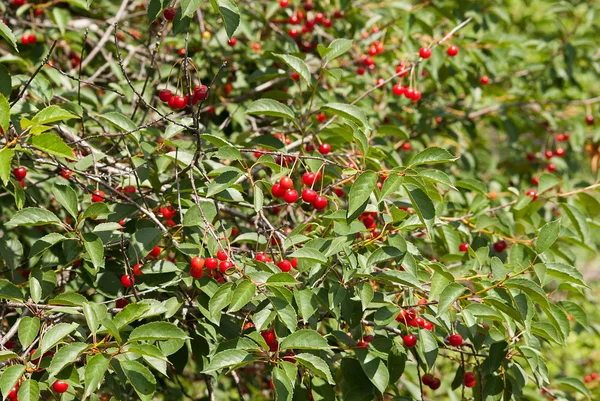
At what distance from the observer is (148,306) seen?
6.06ft

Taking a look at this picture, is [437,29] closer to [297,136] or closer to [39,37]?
[297,136]

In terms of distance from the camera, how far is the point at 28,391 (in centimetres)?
169

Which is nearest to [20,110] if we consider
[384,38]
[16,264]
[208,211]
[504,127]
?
[16,264]

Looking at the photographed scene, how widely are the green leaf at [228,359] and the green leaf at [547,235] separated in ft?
3.66

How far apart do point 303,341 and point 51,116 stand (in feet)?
3.54

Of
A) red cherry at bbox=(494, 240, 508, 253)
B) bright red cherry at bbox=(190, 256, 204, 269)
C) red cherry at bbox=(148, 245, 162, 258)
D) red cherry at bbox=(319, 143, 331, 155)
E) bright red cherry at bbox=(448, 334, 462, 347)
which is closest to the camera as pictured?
bright red cherry at bbox=(190, 256, 204, 269)

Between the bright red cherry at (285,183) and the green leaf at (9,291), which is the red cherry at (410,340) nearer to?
the bright red cherry at (285,183)

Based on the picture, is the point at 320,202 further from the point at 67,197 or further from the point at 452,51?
the point at 452,51

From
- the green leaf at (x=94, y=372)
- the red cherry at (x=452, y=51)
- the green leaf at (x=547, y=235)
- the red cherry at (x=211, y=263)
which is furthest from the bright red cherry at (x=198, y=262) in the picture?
Result: the red cherry at (x=452, y=51)

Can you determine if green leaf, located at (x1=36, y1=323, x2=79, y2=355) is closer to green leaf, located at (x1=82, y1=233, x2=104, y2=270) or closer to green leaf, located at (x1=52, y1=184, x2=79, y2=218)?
green leaf, located at (x1=82, y1=233, x2=104, y2=270)

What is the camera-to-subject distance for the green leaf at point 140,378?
70.2 inches

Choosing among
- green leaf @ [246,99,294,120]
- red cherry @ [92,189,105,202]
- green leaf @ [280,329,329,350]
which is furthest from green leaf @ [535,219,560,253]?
red cherry @ [92,189,105,202]

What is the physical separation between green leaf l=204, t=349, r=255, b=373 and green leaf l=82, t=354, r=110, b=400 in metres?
0.29

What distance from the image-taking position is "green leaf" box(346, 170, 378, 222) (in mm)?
1845
